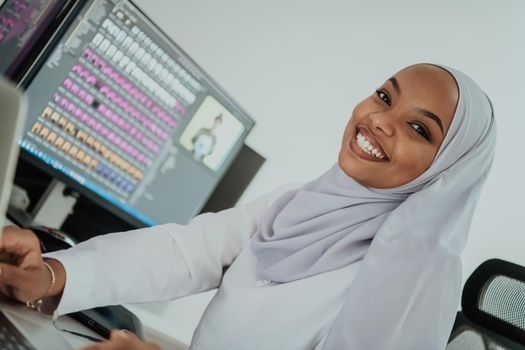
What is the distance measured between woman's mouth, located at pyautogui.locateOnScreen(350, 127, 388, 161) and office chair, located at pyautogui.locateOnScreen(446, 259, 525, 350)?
0.32m

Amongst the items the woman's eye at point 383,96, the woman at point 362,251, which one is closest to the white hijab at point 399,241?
the woman at point 362,251

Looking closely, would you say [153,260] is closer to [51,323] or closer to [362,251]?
[51,323]

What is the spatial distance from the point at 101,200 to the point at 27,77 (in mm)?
268

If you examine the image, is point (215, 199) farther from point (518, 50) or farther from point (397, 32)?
point (518, 50)

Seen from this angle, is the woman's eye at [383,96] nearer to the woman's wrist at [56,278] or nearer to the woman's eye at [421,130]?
the woman's eye at [421,130]

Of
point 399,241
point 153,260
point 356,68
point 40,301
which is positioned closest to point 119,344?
point 40,301

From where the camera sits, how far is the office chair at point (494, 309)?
868mm

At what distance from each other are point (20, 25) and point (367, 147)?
0.54 m

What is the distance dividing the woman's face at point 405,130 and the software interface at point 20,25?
0.50m

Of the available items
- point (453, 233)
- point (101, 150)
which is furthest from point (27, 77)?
point (453, 233)

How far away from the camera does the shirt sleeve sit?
2.21 feet

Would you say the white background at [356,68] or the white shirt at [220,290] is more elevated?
the white background at [356,68]

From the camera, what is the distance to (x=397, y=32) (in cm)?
160

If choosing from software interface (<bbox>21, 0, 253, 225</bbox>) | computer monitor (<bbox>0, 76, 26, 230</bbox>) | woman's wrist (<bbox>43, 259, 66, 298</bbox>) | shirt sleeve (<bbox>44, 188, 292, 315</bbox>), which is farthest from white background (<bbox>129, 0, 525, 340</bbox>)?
computer monitor (<bbox>0, 76, 26, 230</bbox>)
